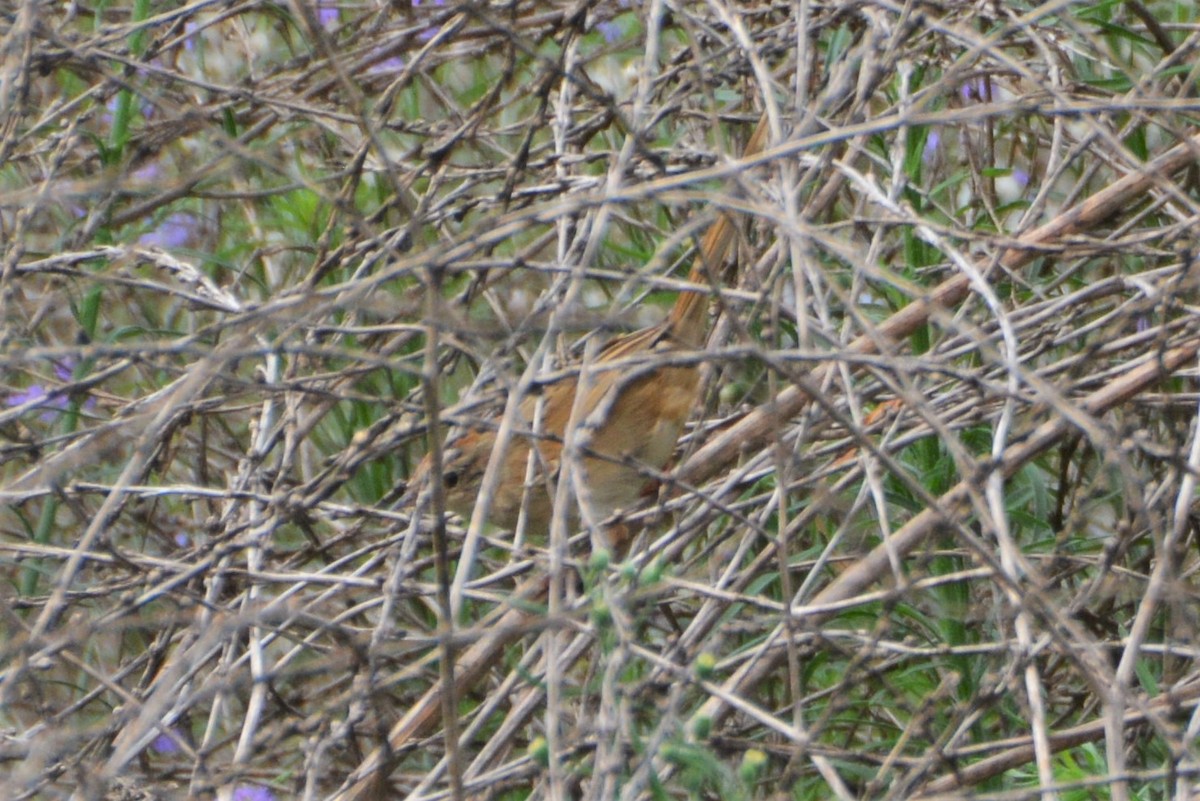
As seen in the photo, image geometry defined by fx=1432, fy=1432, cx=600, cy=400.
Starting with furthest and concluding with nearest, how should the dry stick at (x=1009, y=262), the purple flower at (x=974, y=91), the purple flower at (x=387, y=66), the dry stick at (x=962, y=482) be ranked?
the purple flower at (x=387, y=66) → the purple flower at (x=974, y=91) → the dry stick at (x=1009, y=262) → the dry stick at (x=962, y=482)

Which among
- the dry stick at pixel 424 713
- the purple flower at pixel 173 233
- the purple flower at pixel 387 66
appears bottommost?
the dry stick at pixel 424 713

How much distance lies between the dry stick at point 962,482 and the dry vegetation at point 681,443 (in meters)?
0.01

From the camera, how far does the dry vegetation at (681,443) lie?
81.3 inches

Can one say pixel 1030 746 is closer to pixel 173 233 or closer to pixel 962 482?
pixel 962 482

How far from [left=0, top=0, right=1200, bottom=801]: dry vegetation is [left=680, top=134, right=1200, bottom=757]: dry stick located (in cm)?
1

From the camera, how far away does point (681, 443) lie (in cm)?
434

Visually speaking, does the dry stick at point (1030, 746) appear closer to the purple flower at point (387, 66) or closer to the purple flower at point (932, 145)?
the purple flower at point (932, 145)

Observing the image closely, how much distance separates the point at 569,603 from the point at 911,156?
1.59m

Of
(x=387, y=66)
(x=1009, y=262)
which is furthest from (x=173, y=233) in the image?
(x=1009, y=262)

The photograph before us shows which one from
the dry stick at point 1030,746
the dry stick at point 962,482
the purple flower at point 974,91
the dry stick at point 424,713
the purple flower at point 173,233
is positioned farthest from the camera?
the purple flower at point 173,233

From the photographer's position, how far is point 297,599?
3051 mm

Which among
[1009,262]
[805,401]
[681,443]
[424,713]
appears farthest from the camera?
[681,443]

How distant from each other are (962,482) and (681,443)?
167 centimetres

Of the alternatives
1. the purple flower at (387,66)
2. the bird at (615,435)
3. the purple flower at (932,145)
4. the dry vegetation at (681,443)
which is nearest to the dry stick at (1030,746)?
the dry vegetation at (681,443)
